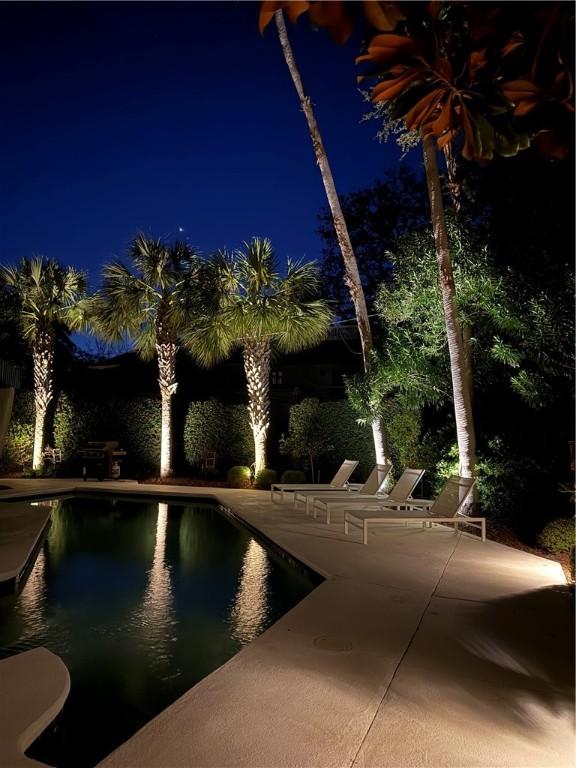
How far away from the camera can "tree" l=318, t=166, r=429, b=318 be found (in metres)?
25.4

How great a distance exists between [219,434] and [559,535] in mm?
13453

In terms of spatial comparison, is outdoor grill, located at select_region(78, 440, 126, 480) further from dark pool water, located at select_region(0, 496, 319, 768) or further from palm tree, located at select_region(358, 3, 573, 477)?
palm tree, located at select_region(358, 3, 573, 477)

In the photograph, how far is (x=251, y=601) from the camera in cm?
644

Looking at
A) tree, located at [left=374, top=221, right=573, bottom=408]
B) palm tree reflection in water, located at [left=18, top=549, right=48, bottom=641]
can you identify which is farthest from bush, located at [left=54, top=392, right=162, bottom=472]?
palm tree reflection in water, located at [left=18, top=549, right=48, bottom=641]

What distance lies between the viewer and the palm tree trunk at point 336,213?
570 inches

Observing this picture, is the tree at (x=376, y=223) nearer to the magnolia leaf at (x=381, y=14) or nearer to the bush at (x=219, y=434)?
the bush at (x=219, y=434)

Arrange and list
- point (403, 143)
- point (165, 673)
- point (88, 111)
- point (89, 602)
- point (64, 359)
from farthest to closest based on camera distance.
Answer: point (64, 359) < point (88, 111) < point (403, 143) < point (89, 602) < point (165, 673)

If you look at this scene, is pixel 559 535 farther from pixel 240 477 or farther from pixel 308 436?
pixel 240 477

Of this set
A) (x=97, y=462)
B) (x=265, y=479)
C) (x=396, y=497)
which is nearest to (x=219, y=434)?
(x=265, y=479)

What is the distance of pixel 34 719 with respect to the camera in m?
3.23

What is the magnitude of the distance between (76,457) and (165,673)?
18.7 meters

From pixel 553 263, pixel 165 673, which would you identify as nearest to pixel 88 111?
pixel 553 263

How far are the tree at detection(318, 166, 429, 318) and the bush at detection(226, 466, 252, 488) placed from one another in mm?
10474

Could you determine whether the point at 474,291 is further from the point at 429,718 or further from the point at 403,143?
the point at 429,718
